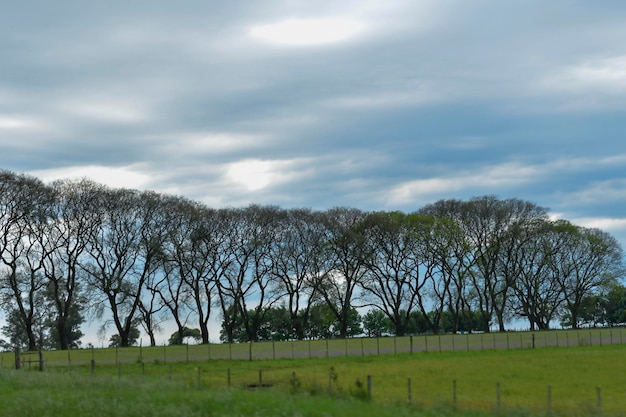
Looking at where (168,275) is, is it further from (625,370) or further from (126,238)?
(625,370)

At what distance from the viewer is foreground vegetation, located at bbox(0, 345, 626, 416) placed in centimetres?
2581

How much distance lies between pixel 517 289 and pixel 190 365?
65583mm

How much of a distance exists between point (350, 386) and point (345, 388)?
44.2 inches

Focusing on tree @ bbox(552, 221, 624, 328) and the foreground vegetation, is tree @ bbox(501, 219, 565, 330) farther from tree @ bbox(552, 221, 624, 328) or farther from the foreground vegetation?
the foreground vegetation

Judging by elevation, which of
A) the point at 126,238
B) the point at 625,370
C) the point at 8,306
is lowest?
the point at 625,370

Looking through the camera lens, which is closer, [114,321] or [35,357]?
[35,357]

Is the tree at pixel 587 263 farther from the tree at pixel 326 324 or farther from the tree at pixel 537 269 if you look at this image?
the tree at pixel 326 324

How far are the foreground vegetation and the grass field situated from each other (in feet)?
0.16

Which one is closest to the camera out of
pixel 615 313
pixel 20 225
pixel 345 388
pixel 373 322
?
pixel 345 388

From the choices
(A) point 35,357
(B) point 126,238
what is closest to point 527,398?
(A) point 35,357

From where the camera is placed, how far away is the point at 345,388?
36.3 metres

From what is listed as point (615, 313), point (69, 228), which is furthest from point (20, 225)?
point (615, 313)

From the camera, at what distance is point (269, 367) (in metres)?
59.9

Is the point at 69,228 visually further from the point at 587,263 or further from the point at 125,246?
the point at 587,263
